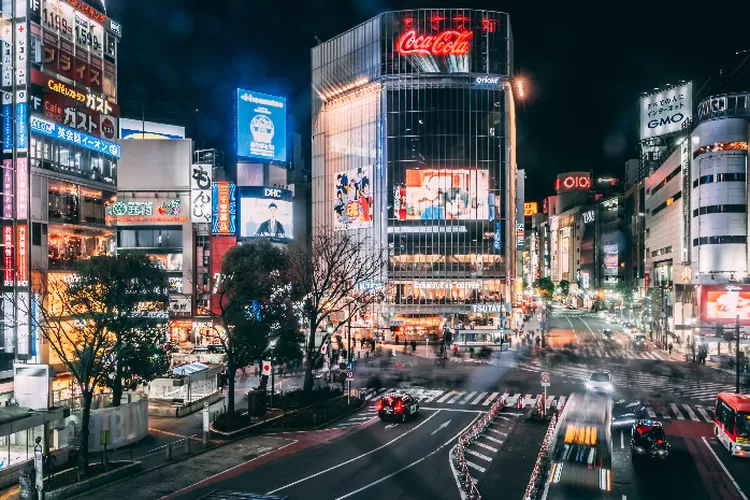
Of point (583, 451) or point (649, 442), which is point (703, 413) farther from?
point (583, 451)

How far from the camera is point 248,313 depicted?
115 ft

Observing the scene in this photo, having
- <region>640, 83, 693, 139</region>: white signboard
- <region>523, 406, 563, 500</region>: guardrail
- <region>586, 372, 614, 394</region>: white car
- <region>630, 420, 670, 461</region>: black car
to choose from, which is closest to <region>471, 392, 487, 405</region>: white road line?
<region>586, 372, 614, 394</region>: white car

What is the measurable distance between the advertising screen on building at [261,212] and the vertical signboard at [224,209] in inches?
48.0

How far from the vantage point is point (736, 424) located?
25516 millimetres

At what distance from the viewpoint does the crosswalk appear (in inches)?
1661

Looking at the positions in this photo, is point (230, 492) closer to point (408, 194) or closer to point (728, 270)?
point (728, 270)

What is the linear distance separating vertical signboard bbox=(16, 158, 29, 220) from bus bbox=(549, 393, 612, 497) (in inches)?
1265

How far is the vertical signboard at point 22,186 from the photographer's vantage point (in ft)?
121

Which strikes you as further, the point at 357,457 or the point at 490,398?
the point at 490,398

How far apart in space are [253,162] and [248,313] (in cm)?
4932

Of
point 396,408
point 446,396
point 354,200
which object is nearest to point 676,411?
point 446,396

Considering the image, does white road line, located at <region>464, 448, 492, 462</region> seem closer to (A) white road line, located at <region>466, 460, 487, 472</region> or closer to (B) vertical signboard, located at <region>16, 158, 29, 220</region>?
(A) white road line, located at <region>466, 460, 487, 472</region>

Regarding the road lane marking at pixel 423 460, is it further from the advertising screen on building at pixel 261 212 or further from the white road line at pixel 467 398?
the advertising screen on building at pixel 261 212

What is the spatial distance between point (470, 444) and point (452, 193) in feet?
209
